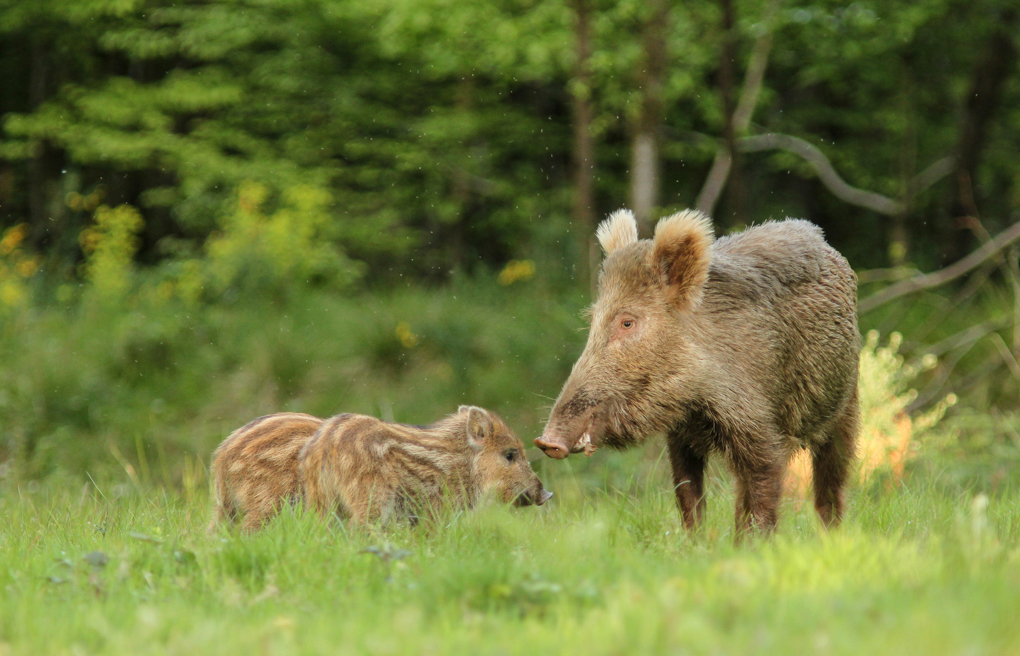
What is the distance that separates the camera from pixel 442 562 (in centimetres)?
361

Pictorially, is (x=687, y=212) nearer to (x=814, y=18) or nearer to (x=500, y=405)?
(x=500, y=405)

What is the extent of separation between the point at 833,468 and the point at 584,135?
23.0 feet

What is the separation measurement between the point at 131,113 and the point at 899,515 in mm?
13530

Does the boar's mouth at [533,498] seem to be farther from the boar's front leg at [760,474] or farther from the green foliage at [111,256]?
the green foliage at [111,256]

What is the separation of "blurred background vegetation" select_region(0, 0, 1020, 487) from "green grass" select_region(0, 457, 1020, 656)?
2.34m

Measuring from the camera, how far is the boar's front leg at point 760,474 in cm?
430

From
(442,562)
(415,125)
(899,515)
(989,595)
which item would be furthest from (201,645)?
(415,125)

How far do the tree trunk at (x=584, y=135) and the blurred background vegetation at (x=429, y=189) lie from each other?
0.04 metres

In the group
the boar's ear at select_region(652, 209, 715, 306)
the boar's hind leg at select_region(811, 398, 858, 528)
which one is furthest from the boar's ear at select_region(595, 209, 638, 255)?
the boar's hind leg at select_region(811, 398, 858, 528)

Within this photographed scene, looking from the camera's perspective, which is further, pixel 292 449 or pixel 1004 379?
pixel 1004 379

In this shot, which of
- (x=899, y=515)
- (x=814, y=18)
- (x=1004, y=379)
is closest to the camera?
(x=899, y=515)

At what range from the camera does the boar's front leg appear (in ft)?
14.1

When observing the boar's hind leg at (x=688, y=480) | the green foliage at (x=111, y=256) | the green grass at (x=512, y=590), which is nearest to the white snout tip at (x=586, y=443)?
the green grass at (x=512, y=590)

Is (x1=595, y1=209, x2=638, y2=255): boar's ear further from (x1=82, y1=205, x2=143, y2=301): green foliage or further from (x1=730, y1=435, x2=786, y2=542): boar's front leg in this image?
(x1=82, y1=205, x2=143, y2=301): green foliage
